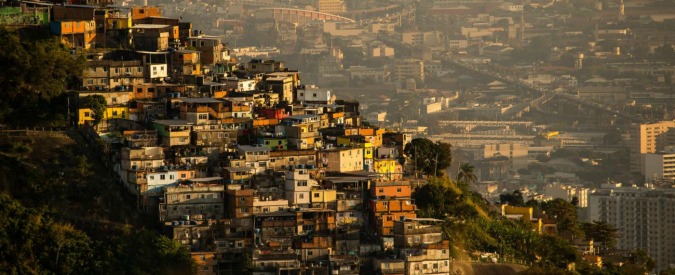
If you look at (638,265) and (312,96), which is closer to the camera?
(638,265)

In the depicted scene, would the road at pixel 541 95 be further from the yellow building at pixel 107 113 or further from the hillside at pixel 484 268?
the yellow building at pixel 107 113

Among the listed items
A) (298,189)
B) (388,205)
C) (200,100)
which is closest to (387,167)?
(200,100)

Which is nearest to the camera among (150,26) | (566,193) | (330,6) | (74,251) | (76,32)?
(74,251)

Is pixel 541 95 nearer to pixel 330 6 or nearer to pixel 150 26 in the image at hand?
pixel 330 6

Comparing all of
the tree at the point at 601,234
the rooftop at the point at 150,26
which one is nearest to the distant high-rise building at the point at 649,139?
the tree at the point at 601,234

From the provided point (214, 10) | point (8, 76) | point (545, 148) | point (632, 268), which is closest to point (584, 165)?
point (545, 148)

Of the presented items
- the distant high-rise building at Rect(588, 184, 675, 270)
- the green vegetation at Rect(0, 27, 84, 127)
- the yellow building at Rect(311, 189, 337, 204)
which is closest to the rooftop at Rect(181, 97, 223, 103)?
the green vegetation at Rect(0, 27, 84, 127)
